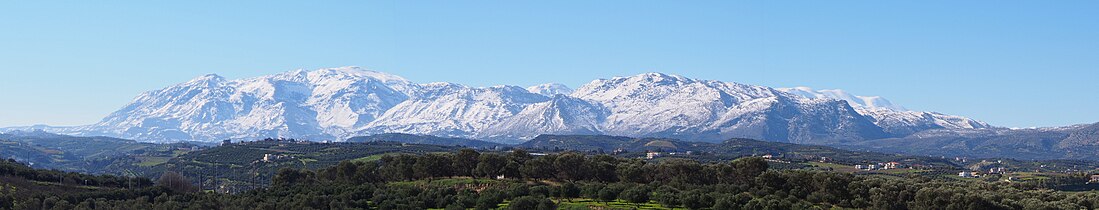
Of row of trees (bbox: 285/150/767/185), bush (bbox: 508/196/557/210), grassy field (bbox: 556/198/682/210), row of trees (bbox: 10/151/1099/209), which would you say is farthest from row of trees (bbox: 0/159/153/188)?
bush (bbox: 508/196/557/210)

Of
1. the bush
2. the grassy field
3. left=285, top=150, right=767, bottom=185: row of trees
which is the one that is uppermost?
left=285, top=150, right=767, bottom=185: row of trees

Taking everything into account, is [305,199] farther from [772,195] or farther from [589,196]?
[772,195]

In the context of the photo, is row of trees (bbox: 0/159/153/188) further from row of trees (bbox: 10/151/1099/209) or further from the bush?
the bush

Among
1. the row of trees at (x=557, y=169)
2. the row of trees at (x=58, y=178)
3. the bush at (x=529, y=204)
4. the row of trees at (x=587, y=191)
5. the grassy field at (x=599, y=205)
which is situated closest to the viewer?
the bush at (x=529, y=204)

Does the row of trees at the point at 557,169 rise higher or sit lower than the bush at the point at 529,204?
higher

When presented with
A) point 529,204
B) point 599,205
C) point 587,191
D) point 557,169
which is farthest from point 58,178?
point 599,205

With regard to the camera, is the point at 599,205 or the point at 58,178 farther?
the point at 58,178

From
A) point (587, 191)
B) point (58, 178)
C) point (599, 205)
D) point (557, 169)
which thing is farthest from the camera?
point (58, 178)

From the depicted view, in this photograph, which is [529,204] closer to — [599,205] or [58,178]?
[599,205]

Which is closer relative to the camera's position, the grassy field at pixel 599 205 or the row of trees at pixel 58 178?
the grassy field at pixel 599 205

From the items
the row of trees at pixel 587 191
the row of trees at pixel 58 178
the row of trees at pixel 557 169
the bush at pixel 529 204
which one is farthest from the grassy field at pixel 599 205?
the row of trees at pixel 58 178

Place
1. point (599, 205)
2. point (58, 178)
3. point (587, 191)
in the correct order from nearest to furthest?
point (599, 205)
point (587, 191)
point (58, 178)

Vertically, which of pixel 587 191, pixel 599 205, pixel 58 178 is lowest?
pixel 599 205

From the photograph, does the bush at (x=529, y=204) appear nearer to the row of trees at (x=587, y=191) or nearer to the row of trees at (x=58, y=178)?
the row of trees at (x=587, y=191)
